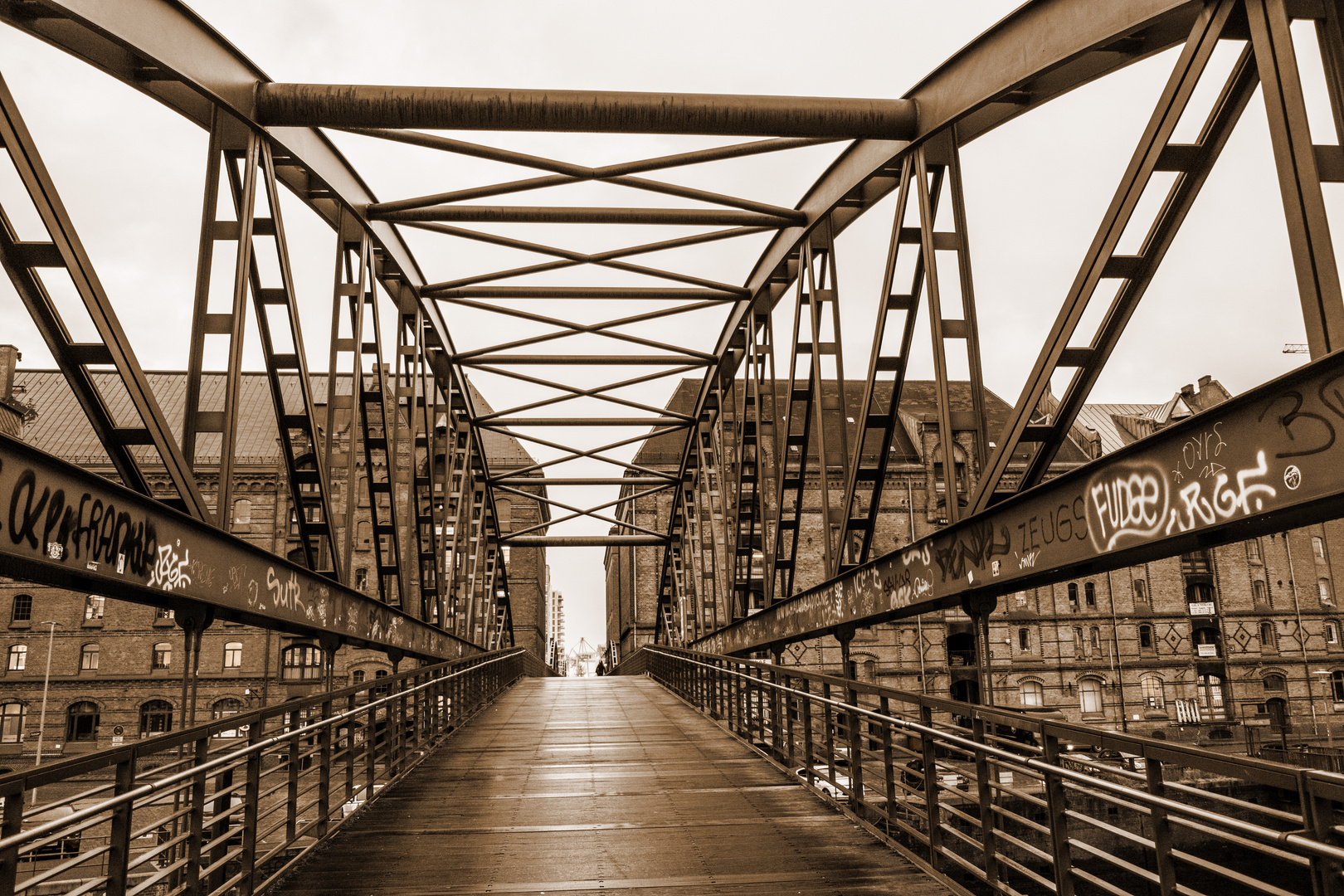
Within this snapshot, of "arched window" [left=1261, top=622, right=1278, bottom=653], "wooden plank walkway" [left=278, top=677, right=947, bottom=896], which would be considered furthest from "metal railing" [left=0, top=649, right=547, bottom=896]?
"arched window" [left=1261, top=622, right=1278, bottom=653]

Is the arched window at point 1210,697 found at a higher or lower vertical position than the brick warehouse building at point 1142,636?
lower

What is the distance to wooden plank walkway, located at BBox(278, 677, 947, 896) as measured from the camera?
5.76 m

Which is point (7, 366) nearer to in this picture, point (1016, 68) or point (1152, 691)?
point (1016, 68)

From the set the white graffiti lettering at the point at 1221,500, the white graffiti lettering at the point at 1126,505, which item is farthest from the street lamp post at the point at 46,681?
the white graffiti lettering at the point at 1221,500

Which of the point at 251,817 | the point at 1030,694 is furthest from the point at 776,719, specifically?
the point at 1030,694

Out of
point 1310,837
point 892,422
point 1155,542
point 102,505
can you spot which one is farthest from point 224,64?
point 1310,837

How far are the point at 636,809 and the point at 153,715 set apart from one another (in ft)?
125

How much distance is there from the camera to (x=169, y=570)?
19.8 ft

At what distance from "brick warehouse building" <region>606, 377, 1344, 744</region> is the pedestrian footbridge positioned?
30881mm

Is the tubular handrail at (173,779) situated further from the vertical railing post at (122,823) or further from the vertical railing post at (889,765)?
the vertical railing post at (889,765)

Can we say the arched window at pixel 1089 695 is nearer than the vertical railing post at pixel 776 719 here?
No

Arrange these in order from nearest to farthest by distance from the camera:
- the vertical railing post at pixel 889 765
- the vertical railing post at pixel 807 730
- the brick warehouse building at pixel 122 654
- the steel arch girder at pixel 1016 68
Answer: the steel arch girder at pixel 1016 68
the vertical railing post at pixel 889 765
the vertical railing post at pixel 807 730
the brick warehouse building at pixel 122 654

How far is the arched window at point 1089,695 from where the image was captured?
41844mm

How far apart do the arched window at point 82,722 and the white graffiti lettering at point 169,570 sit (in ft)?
130
